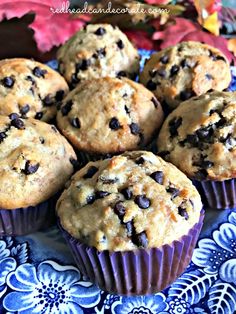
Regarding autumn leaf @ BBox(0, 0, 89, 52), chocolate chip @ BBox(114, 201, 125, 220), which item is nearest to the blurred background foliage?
autumn leaf @ BBox(0, 0, 89, 52)

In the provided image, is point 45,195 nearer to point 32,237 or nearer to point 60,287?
point 32,237

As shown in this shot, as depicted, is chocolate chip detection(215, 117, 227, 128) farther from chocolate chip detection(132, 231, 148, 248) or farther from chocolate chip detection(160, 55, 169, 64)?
chocolate chip detection(132, 231, 148, 248)

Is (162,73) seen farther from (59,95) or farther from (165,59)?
(59,95)

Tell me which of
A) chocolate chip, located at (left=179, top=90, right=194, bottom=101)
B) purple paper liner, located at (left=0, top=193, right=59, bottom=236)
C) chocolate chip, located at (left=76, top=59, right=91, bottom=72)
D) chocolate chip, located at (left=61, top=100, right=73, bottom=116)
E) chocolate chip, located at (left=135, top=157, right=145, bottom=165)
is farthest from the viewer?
chocolate chip, located at (left=76, top=59, right=91, bottom=72)

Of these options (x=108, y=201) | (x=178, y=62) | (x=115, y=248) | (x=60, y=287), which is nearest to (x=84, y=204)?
→ (x=108, y=201)

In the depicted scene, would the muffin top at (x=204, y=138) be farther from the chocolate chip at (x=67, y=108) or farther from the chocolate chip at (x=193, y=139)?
the chocolate chip at (x=67, y=108)

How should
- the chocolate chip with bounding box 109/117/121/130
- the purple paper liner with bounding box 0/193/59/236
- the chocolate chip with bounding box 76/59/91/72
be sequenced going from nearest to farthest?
the purple paper liner with bounding box 0/193/59/236 → the chocolate chip with bounding box 109/117/121/130 → the chocolate chip with bounding box 76/59/91/72
